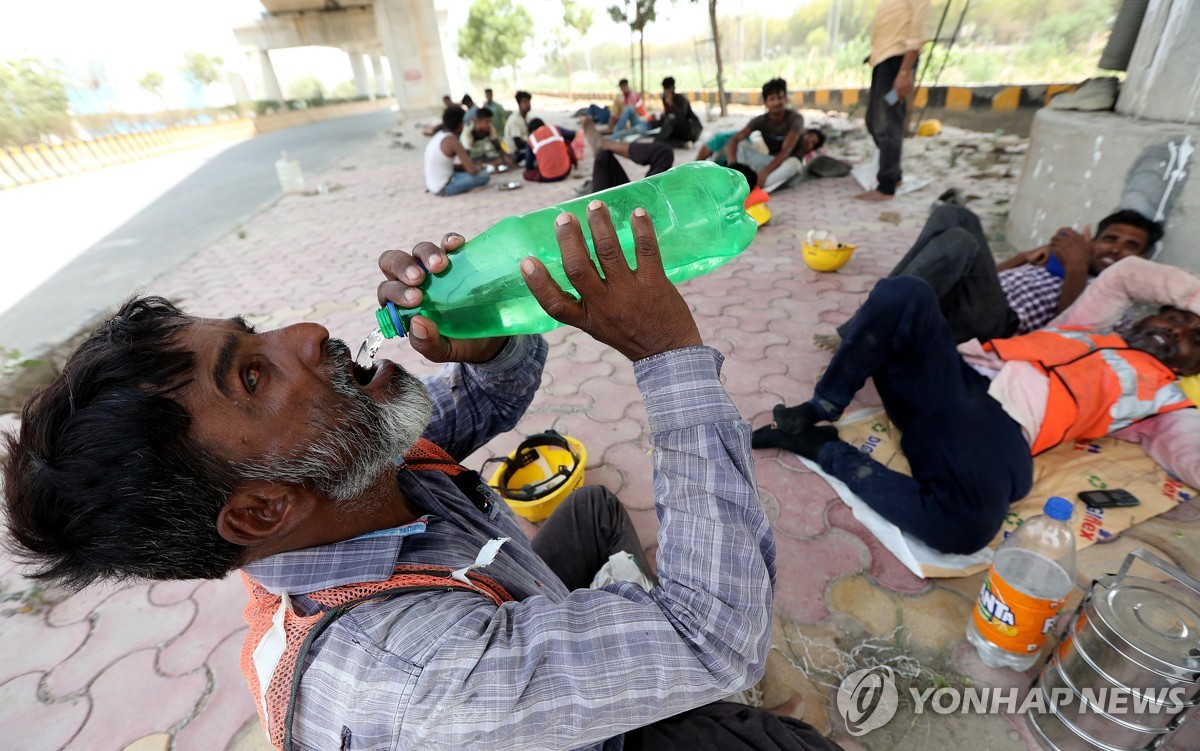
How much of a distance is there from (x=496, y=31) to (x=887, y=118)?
119 feet

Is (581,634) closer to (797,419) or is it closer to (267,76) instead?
(797,419)

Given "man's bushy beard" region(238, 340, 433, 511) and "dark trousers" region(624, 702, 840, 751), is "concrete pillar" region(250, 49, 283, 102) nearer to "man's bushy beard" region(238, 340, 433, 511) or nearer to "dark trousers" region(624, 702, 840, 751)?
"man's bushy beard" region(238, 340, 433, 511)

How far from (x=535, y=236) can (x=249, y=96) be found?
54670 mm

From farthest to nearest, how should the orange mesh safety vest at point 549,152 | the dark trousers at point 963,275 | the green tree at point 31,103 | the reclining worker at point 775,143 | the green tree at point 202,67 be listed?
1. the green tree at point 202,67
2. the green tree at point 31,103
3. the orange mesh safety vest at point 549,152
4. the reclining worker at point 775,143
5. the dark trousers at point 963,275

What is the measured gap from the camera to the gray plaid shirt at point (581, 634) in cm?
81

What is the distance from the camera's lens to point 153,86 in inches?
1807

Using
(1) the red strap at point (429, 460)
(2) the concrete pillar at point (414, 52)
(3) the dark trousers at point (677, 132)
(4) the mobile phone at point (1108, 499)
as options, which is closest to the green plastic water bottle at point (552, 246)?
(1) the red strap at point (429, 460)

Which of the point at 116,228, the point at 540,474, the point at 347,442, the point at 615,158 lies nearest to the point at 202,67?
the point at 116,228

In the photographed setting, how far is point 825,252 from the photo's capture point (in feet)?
13.7

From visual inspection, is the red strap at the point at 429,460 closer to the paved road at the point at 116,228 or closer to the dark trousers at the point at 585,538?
the dark trousers at the point at 585,538

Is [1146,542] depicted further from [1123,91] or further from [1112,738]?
[1123,91]

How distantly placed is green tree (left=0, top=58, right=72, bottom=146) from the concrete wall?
1150 inches

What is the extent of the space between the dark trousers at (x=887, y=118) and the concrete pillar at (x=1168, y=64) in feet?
7.84

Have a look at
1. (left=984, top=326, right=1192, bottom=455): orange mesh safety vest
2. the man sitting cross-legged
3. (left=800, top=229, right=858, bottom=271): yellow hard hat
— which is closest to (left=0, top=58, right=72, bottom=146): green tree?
the man sitting cross-legged
